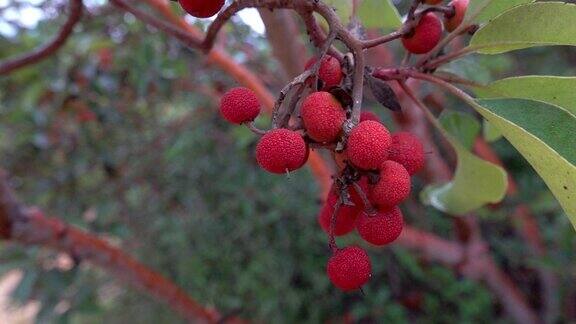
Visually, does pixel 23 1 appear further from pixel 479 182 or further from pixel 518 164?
pixel 518 164

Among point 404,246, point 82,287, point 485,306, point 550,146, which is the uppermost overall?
point 550,146

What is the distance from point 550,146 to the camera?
569 mm

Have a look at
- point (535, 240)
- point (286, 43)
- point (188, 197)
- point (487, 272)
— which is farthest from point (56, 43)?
point (535, 240)

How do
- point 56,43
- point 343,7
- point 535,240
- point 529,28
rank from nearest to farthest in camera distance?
point 529,28
point 343,7
point 56,43
point 535,240

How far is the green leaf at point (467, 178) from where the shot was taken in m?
0.80

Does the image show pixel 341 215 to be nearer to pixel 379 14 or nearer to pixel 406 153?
pixel 406 153

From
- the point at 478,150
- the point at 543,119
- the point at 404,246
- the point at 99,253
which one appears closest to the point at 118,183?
the point at 99,253

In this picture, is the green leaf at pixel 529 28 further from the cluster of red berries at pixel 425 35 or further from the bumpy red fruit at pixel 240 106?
the bumpy red fruit at pixel 240 106

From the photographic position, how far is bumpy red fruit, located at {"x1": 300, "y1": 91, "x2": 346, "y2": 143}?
53 centimetres

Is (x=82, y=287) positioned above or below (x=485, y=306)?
below

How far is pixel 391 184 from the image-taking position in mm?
538

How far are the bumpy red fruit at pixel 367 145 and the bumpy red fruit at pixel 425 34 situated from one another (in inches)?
6.8

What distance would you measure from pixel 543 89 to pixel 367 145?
22 cm

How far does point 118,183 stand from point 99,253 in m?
0.69
